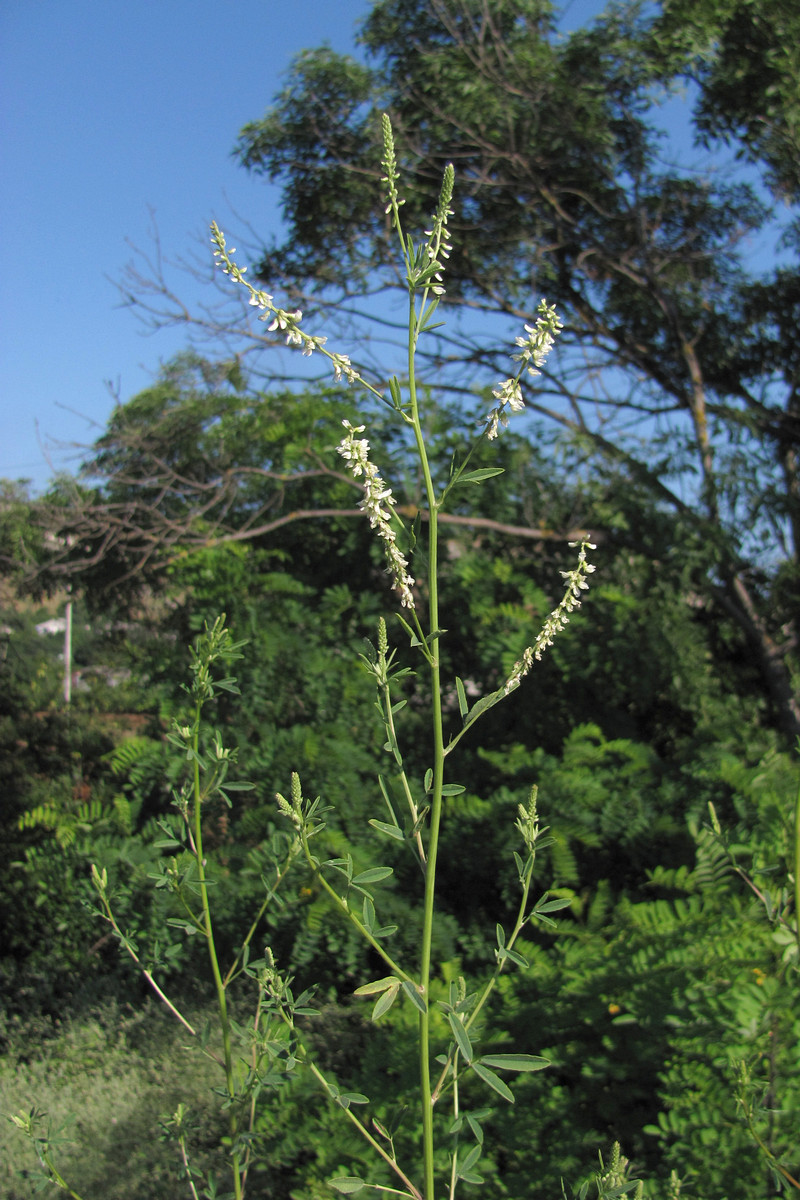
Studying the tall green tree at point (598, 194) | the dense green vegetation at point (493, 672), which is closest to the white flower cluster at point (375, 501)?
the dense green vegetation at point (493, 672)

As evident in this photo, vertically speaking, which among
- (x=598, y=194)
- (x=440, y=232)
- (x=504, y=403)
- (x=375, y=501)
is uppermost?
(x=598, y=194)

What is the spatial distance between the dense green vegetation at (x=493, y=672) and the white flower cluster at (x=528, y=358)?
60 cm

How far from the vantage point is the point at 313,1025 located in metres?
3.20

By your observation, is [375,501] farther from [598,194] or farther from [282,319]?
[598,194]

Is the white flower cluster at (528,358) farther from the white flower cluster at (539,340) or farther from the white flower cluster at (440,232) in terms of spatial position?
the white flower cluster at (440,232)

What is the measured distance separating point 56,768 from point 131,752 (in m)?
1.62

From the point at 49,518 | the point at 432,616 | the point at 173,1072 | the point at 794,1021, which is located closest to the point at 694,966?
the point at 794,1021

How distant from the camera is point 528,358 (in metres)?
0.91

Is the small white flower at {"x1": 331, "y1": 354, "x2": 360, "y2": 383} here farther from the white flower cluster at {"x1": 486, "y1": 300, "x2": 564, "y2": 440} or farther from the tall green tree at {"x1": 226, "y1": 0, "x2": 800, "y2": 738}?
the tall green tree at {"x1": 226, "y1": 0, "x2": 800, "y2": 738}

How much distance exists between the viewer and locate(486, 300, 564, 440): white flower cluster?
90 cm

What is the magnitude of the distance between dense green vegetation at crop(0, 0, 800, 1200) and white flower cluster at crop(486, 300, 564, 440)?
595 millimetres

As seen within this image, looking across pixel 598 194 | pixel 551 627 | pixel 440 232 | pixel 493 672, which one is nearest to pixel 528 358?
pixel 440 232

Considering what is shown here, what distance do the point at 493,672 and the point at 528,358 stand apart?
10.5 ft

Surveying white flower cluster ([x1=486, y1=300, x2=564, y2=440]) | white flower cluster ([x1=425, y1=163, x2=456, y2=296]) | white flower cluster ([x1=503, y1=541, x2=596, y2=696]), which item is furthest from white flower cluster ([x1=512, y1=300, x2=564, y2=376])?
white flower cluster ([x1=503, y1=541, x2=596, y2=696])
